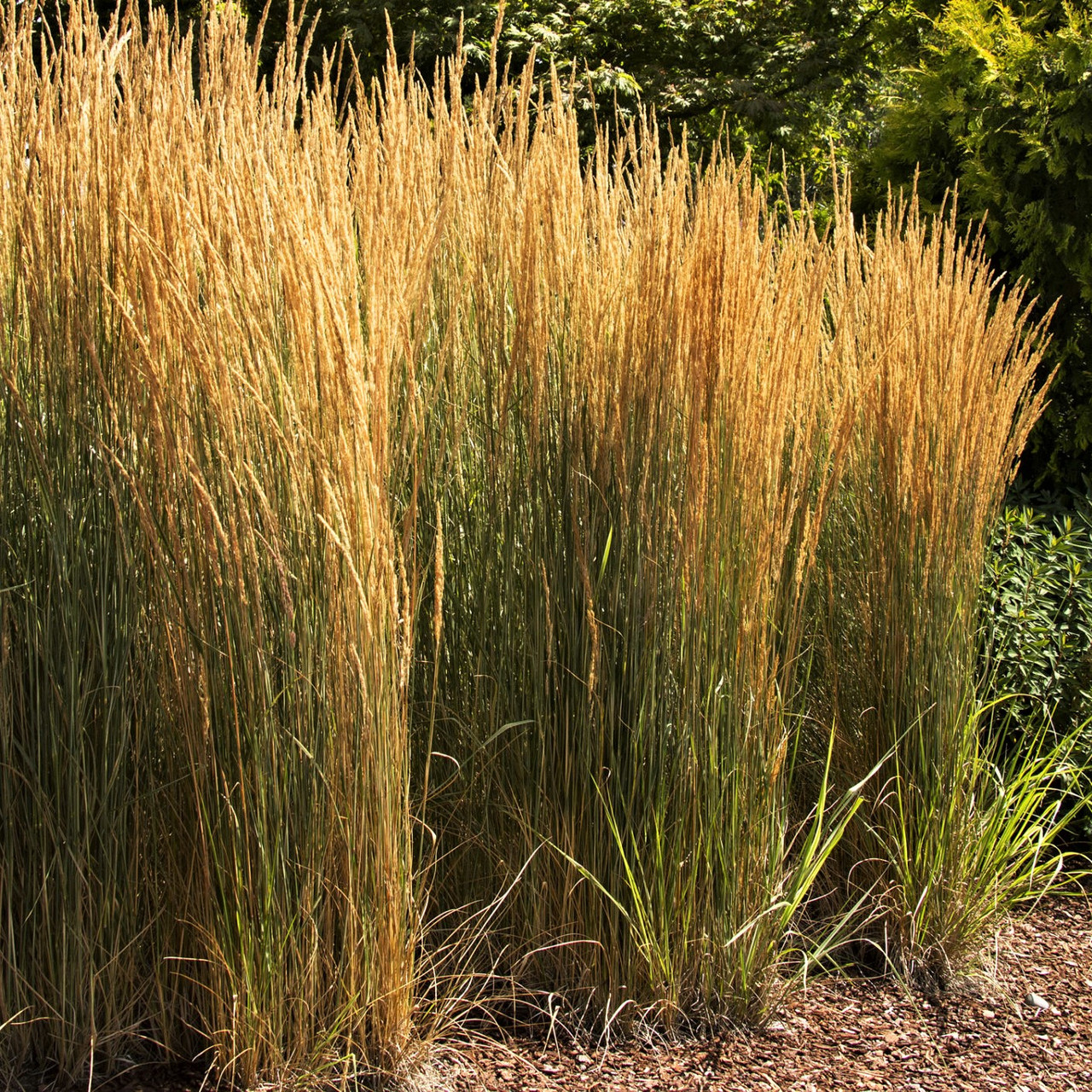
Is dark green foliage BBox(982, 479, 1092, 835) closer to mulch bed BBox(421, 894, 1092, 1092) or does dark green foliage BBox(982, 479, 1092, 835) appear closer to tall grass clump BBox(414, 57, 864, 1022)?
mulch bed BBox(421, 894, 1092, 1092)

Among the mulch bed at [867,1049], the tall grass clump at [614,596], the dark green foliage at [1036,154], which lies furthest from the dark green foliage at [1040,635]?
the tall grass clump at [614,596]

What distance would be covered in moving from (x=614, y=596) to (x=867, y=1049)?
114cm

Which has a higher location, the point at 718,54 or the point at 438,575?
the point at 718,54

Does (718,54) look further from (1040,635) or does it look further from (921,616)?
(921,616)

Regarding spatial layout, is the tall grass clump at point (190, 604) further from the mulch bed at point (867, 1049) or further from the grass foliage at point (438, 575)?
the mulch bed at point (867, 1049)

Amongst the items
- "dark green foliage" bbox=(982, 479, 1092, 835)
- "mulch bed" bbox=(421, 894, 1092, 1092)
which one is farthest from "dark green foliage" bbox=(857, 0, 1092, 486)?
"mulch bed" bbox=(421, 894, 1092, 1092)

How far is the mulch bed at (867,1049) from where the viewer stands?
2311 millimetres

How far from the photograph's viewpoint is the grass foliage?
202cm

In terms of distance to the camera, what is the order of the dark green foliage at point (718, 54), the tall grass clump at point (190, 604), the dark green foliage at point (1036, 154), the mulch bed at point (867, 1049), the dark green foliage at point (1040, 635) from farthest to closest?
the dark green foliage at point (718, 54), the dark green foliage at point (1036, 154), the dark green foliage at point (1040, 635), the mulch bed at point (867, 1049), the tall grass clump at point (190, 604)

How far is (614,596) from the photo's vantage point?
8.00 ft

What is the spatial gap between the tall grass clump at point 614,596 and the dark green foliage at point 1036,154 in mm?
2907

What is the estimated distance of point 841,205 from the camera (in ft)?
10.4

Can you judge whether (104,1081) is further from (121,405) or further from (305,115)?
(305,115)

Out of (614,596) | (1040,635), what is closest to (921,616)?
(614,596)
